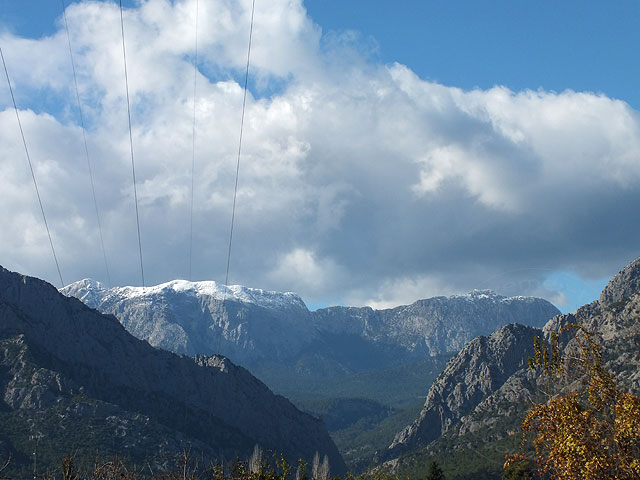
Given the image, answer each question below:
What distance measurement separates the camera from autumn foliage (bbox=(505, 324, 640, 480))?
1031 inches

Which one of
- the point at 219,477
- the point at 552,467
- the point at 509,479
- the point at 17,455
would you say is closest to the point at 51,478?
the point at 219,477

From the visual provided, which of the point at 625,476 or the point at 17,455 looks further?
the point at 17,455

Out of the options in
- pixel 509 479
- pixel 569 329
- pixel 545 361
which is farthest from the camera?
pixel 509 479

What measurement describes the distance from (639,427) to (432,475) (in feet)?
473

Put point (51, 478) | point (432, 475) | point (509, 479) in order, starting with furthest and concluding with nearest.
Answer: point (432, 475), point (509, 479), point (51, 478)

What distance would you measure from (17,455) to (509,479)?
491 feet

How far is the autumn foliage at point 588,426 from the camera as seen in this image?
26188 millimetres

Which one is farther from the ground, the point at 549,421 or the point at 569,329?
the point at 569,329

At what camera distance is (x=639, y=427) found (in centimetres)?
2609

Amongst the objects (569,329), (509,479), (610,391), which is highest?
(569,329)

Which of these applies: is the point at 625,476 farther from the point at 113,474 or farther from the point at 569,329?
the point at 113,474

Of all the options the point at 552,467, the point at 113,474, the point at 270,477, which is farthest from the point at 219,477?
the point at 552,467

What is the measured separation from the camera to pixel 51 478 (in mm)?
61969

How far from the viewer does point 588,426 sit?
27.1 metres
